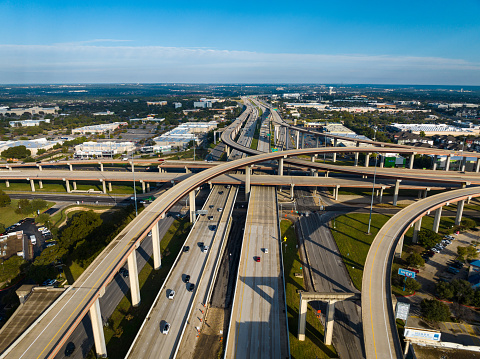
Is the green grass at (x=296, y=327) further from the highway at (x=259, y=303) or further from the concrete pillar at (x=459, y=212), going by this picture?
the concrete pillar at (x=459, y=212)

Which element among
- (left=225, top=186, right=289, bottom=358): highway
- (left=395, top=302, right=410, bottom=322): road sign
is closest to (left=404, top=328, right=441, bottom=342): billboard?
(left=395, top=302, right=410, bottom=322): road sign

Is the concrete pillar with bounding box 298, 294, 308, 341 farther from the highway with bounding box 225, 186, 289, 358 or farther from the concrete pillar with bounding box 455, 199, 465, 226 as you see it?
the concrete pillar with bounding box 455, 199, 465, 226

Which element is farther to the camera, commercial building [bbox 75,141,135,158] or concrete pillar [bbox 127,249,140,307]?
commercial building [bbox 75,141,135,158]

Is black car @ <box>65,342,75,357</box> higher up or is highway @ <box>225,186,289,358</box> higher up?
highway @ <box>225,186,289,358</box>

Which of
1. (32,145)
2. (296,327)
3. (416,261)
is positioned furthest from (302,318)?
(32,145)

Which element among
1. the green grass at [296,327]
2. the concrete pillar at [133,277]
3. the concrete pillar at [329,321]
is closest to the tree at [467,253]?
the green grass at [296,327]

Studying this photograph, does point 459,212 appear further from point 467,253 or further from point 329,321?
point 329,321

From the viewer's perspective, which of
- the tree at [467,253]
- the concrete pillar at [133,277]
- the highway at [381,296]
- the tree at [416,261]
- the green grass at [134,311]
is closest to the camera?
the highway at [381,296]
